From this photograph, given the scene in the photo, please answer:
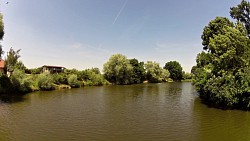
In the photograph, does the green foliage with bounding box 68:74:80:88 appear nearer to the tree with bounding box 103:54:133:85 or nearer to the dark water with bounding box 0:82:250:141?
the tree with bounding box 103:54:133:85

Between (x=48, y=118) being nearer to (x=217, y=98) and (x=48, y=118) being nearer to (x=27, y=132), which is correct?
(x=27, y=132)

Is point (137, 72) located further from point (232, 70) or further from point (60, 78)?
point (232, 70)

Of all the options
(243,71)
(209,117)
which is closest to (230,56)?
(243,71)

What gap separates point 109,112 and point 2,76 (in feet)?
106

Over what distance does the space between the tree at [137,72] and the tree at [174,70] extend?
91.2ft

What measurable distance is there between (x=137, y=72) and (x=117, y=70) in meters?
14.9

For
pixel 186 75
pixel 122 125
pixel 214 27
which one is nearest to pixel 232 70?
pixel 214 27

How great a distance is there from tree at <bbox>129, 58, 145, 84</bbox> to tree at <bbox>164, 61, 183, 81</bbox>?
2779 centimetres

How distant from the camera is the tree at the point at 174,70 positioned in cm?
11756

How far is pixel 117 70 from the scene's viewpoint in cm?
7906

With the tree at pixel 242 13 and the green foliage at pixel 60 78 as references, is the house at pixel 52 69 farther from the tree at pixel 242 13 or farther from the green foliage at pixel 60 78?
the tree at pixel 242 13

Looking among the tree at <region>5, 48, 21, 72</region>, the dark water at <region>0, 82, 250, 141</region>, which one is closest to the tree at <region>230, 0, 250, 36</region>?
the dark water at <region>0, 82, 250, 141</region>

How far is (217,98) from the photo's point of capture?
27656 mm

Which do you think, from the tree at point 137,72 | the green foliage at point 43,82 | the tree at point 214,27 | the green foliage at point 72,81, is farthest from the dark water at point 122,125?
the tree at point 137,72
